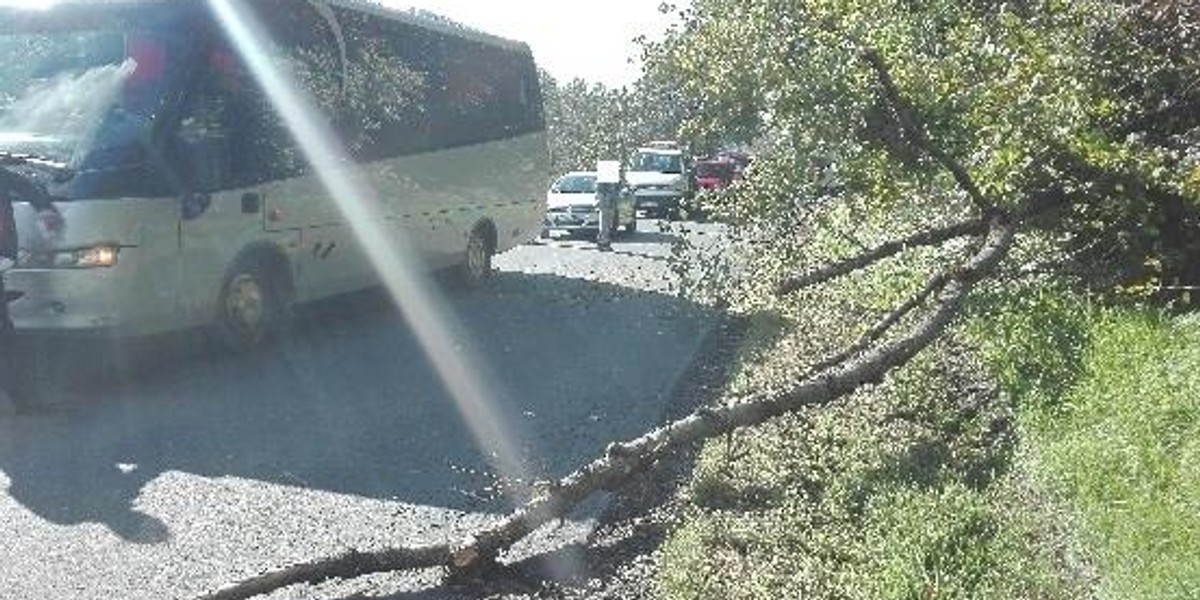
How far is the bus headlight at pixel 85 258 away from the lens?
8.62m

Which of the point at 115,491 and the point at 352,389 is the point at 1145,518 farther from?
the point at 352,389

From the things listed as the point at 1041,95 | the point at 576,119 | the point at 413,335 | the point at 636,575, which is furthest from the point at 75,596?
the point at 576,119

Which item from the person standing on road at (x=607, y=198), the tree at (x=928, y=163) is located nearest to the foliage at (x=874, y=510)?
the tree at (x=928, y=163)

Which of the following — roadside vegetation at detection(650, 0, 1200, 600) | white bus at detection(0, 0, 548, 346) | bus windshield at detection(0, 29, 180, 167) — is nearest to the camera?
roadside vegetation at detection(650, 0, 1200, 600)

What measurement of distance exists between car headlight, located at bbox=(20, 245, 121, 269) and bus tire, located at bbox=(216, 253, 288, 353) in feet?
4.67

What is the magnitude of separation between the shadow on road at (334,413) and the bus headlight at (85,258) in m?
0.91

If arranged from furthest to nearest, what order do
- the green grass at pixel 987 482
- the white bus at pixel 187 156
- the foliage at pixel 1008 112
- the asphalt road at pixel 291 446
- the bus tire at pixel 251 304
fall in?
the bus tire at pixel 251 304, the white bus at pixel 187 156, the foliage at pixel 1008 112, the asphalt road at pixel 291 446, the green grass at pixel 987 482

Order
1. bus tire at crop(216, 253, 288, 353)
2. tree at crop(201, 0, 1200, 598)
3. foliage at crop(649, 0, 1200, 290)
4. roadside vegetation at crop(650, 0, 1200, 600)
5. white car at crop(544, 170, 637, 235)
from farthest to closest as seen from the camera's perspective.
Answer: white car at crop(544, 170, 637, 235)
bus tire at crop(216, 253, 288, 353)
foliage at crop(649, 0, 1200, 290)
tree at crop(201, 0, 1200, 598)
roadside vegetation at crop(650, 0, 1200, 600)

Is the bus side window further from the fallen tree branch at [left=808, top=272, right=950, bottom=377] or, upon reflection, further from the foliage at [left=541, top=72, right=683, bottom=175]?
the foliage at [left=541, top=72, right=683, bottom=175]

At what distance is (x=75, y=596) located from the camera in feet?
16.2

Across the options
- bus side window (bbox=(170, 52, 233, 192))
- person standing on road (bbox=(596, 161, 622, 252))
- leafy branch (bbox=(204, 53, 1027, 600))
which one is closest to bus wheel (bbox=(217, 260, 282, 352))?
bus side window (bbox=(170, 52, 233, 192))

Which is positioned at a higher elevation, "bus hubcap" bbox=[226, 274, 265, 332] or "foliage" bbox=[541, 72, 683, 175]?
"bus hubcap" bbox=[226, 274, 265, 332]

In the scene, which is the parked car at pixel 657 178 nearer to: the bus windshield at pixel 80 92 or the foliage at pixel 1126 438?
the bus windshield at pixel 80 92

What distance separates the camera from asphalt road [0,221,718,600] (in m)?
5.49
